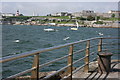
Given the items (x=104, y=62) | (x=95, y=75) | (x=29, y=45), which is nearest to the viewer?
(x=95, y=75)

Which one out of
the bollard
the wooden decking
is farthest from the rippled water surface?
the bollard

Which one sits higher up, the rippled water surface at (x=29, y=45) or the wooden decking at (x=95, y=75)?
the wooden decking at (x=95, y=75)

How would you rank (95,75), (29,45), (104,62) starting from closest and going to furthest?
(95,75) → (104,62) → (29,45)

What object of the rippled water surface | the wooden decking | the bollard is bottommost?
the rippled water surface

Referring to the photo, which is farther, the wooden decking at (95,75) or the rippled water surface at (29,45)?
the rippled water surface at (29,45)

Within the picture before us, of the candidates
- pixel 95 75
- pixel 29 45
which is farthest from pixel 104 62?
pixel 29 45

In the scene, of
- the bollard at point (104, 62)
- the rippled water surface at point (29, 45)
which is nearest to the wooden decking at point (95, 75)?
the bollard at point (104, 62)

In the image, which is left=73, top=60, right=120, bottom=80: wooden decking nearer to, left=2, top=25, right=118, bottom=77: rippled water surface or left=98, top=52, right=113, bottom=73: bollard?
left=98, top=52, right=113, bottom=73: bollard

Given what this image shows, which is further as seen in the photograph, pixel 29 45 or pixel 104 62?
pixel 29 45

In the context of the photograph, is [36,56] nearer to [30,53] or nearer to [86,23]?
[30,53]

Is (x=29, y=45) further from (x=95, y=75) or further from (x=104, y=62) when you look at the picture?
(x=95, y=75)

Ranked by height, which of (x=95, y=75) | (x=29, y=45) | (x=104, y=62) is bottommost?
(x=29, y=45)

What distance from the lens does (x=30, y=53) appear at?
3.40m

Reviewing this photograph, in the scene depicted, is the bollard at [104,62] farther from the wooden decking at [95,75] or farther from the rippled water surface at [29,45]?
the rippled water surface at [29,45]
